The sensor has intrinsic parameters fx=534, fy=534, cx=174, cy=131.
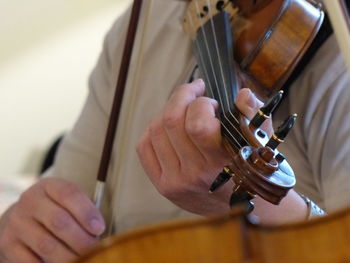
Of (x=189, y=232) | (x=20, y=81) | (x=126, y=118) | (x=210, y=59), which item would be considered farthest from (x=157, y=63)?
(x=20, y=81)

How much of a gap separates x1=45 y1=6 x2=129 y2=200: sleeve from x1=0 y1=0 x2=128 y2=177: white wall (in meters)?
1.15

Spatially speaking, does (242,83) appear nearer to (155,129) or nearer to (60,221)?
(155,129)

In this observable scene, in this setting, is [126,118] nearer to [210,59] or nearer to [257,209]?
[210,59]

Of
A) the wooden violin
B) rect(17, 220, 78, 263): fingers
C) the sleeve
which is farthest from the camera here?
the sleeve

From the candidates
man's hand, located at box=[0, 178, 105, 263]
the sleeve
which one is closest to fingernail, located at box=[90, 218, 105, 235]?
man's hand, located at box=[0, 178, 105, 263]

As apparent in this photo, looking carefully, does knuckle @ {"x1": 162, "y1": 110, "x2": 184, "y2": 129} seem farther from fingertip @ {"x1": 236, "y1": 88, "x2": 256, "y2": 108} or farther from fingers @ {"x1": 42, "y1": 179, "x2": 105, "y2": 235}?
fingers @ {"x1": 42, "y1": 179, "x2": 105, "y2": 235}

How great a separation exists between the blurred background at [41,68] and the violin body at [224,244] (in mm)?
1740

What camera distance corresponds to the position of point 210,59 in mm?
640

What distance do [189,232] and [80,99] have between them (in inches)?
75.0

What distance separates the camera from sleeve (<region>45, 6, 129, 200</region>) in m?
0.87

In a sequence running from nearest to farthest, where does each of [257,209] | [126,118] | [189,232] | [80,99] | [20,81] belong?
[189,232] → [257,209] → [126,118] → [20,81] → [80,99]

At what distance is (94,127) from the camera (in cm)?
89

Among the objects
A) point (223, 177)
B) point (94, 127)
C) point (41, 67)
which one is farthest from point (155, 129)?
point (41, 67)

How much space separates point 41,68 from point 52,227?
4.64ft
